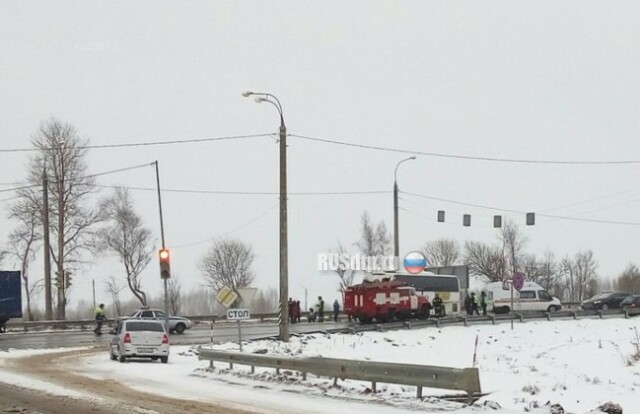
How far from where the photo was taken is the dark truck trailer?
4562 centimetres

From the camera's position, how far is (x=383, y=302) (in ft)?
145

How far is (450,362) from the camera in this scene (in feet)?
86.5

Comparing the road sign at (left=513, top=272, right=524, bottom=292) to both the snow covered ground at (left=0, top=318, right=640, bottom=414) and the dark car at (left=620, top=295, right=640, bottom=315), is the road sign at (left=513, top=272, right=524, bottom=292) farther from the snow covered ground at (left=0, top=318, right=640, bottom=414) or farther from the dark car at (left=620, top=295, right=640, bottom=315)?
the dark car at (left=620, top=295, right=640, bottom=315)

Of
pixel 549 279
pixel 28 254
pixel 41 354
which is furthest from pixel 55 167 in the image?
pixel 549 279

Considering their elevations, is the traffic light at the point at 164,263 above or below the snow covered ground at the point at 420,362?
above

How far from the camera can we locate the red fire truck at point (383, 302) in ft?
145

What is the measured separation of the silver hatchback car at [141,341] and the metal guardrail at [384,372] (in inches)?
291

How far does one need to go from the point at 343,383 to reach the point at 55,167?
43684 mm

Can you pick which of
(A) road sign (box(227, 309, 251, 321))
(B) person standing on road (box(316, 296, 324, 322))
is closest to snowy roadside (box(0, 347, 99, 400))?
(A) road sign (box(227, 309, 251, 321))

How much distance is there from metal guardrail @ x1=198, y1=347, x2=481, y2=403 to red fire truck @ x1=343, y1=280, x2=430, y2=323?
2388cm

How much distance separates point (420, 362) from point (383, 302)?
18598mm

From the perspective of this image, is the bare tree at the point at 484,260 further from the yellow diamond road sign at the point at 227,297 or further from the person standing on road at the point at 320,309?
the yellow diamond road sign at the point at 227,297

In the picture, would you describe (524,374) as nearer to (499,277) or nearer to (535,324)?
(535,324)

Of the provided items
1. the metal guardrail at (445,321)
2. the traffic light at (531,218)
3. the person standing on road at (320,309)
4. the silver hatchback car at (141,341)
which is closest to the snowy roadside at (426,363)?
the silver hatchback car at (141,341)
